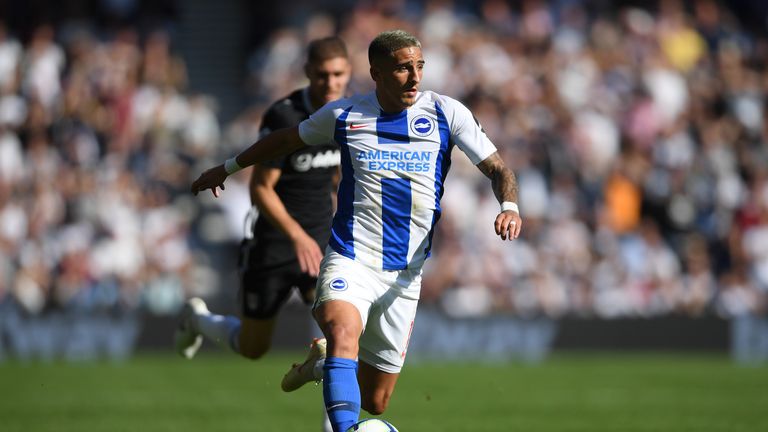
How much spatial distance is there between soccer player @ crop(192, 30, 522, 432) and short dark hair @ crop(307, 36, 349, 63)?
1.40 m

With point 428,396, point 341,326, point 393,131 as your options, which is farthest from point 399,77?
point 428,396

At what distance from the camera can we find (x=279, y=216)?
28.6 feet

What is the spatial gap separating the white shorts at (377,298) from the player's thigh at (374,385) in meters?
0.04

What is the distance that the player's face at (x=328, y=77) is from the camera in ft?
28.6

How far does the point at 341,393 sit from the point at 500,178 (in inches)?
62.0

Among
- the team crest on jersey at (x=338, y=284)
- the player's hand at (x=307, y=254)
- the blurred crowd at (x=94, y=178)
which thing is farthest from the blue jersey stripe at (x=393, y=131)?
the blurred crowd at (x=94, y=178)

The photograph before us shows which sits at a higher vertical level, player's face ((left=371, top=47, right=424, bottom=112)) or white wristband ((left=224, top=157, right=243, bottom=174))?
player's face ((left=371, top=47, right=424, bottom=112))

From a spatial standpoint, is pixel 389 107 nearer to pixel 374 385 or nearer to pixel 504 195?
pixel 504 195

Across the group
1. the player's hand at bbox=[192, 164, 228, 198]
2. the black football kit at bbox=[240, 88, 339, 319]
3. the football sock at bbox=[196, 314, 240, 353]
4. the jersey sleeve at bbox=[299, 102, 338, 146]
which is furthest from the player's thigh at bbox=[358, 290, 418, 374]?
the football sock at bbox=[196, 314, 240, 353]

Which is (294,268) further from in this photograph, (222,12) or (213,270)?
(222,12)

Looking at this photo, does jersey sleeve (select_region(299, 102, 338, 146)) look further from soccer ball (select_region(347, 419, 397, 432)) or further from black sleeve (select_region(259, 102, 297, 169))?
soccer ball (select_region(347, 419, 397, 432))

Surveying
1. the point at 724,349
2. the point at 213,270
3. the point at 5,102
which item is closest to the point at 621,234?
the point at 724,349

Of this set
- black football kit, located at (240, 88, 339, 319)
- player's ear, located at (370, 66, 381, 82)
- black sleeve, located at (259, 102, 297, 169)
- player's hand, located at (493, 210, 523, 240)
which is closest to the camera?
player's hand, located at (493, 210, 523, 240)

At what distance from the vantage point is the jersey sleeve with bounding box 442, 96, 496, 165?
7.19m
